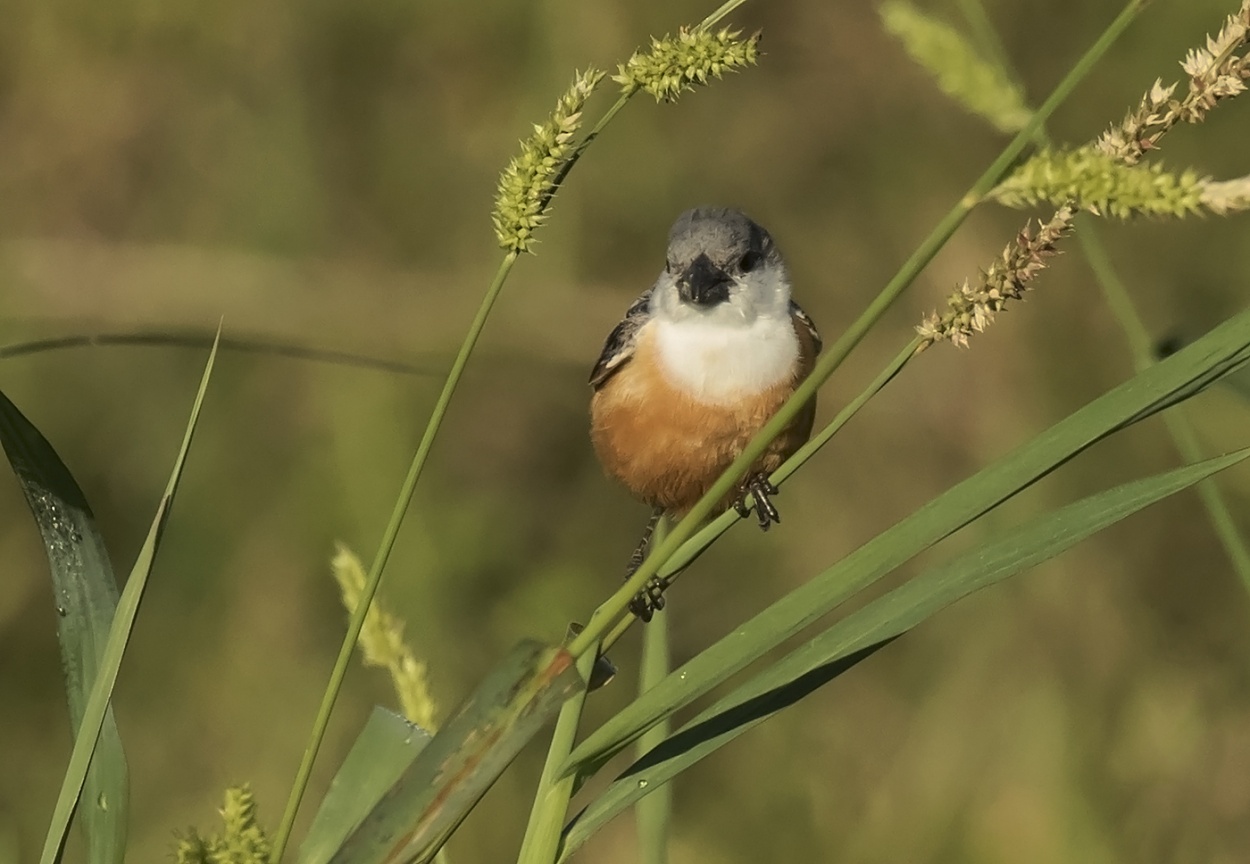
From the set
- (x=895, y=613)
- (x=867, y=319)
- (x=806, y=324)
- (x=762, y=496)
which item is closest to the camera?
(x=867, y=319)

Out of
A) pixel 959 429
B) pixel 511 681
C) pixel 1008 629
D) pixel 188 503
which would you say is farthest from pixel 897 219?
pixel 511 681

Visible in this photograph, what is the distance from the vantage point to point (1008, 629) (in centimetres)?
428

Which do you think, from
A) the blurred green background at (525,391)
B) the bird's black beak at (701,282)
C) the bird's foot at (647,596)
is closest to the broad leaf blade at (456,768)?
the bird's foot at (647,596)

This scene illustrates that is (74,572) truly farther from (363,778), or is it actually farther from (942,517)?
(942,517)

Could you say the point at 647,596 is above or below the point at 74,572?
above

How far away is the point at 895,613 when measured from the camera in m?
1.54

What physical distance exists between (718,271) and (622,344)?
1.12 ft

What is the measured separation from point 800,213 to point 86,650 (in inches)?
152

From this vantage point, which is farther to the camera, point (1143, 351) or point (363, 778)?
point (1143, 351)

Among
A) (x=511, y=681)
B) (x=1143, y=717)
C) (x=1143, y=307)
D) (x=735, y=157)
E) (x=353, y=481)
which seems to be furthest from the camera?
(x=735, y=157)

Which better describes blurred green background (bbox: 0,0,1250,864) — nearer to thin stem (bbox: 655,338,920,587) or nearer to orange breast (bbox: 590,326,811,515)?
orange breast (bbox: 590,326,811,515)

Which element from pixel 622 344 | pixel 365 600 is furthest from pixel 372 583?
pixel 622 344

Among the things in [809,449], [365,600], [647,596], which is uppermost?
[647,596]

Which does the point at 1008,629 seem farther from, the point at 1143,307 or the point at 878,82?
the point at 878,82
